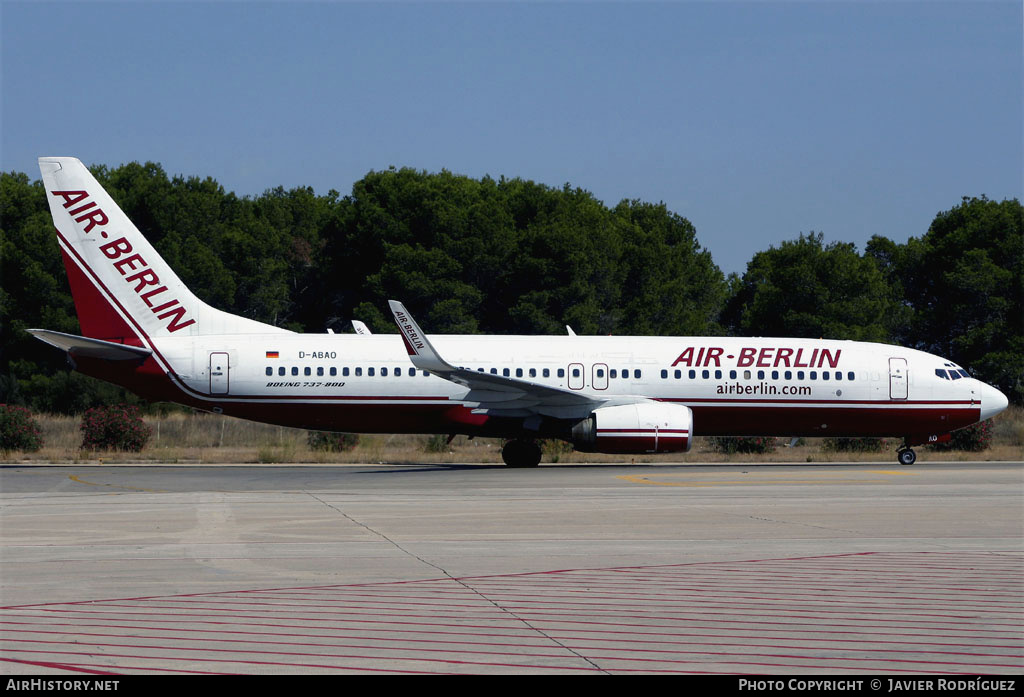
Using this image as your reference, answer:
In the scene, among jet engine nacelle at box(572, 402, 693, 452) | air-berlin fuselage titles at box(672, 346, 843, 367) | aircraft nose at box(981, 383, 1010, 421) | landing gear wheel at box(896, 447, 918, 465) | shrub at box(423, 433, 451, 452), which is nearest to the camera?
jet engine nacelle at box(572, 402, 693, 452)

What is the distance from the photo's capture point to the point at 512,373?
27844mm

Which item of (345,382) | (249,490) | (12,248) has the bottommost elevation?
(249,490)

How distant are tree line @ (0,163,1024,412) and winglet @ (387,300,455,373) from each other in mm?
30840

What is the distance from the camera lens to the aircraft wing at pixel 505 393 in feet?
82.6

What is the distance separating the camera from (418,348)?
82.4 ft

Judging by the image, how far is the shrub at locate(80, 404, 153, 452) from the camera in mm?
32000

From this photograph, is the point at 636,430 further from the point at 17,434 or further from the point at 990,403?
the point at 17,434

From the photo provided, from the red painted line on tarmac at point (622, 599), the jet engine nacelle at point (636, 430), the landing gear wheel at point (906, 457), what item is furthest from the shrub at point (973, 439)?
the red painted line on tarmac at point (622, 599)

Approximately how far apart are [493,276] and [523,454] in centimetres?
4000

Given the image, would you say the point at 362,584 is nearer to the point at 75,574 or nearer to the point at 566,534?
the point at 75,574

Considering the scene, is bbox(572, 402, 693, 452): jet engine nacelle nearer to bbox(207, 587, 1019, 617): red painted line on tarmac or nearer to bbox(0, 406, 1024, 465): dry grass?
bbox(0, 406, 1024, 465): dry grass

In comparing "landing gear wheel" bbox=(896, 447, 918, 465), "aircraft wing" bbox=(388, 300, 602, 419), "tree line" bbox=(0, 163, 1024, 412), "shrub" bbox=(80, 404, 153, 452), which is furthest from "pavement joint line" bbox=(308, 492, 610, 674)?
"tree line" bbox=(0, 163, 1024, 412)
